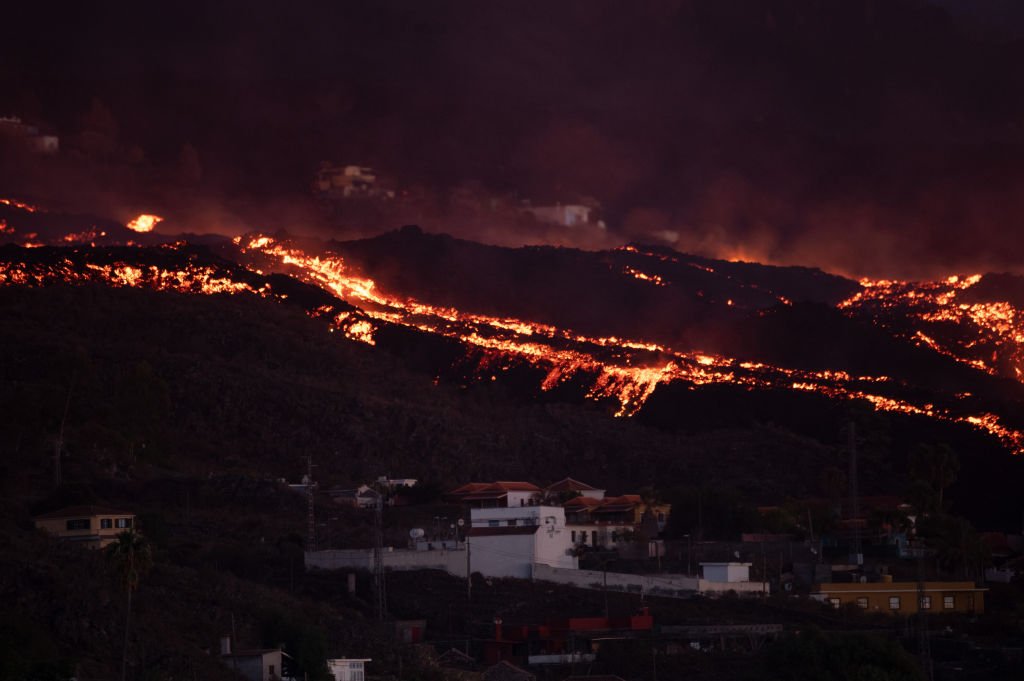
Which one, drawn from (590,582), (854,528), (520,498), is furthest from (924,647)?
(520,498)

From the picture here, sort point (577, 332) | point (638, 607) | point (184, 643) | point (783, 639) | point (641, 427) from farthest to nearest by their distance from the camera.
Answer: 1. point (577, 332)
2. point (641, 427)
3. point (638, 607)
4. point (783, 639)
5. point (184, 643)

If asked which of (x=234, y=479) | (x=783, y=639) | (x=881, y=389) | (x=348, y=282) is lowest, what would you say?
(x=783, y=639)

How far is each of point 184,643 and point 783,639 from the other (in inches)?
865

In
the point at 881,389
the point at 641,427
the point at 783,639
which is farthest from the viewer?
the point at 881,389

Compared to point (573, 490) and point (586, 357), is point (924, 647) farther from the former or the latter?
point (586, 357)

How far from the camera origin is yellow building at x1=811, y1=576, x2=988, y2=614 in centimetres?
8400

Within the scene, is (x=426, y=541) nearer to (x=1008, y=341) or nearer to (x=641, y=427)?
(x=641, y=427)

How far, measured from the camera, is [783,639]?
71.5 metres

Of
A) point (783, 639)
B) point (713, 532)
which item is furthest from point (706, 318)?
point (783, 639)

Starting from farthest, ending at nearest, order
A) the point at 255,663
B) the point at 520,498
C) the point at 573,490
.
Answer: the point at 573,490 → the point at 520,498 → the point at 255,663

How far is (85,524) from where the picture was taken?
3110 inches

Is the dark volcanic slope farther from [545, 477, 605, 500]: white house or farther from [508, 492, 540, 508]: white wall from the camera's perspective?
[508, 492, 540, 508]: white wall

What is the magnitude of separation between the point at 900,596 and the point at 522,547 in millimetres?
16663

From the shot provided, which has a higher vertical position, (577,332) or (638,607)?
(577,332)
